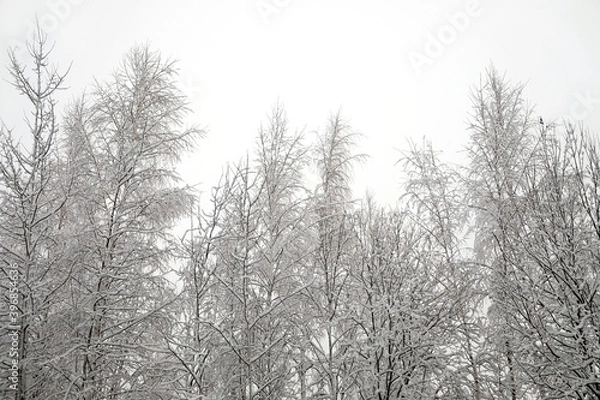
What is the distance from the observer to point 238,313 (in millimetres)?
6539

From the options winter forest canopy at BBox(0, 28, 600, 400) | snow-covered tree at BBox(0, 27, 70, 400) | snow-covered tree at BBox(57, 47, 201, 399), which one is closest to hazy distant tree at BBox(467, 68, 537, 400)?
winter forest canopy at BBox(0, 28, 600, 400)

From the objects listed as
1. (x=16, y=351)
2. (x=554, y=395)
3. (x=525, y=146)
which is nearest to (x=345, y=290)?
(x=554, y=395)

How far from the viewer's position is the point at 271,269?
21.2 feet

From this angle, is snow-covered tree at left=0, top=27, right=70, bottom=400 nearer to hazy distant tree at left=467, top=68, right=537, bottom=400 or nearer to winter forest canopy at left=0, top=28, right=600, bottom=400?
winter forest canopy at left=0, top=28, right=600, bottom=400

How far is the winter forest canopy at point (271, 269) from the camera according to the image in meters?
4.92

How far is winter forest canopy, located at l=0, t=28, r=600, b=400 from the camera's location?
194 inches

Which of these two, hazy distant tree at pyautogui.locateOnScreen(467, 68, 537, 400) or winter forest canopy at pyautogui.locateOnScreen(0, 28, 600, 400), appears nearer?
winter forest canopy at pyautogui.locateOnScreen(0, 28, 600, 400)

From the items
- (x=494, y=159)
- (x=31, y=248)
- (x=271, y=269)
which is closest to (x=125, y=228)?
(x=31, y=248)

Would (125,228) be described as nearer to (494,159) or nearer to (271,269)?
(271,269)

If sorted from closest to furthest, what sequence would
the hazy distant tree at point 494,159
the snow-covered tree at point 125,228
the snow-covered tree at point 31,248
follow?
the snow-covered tree at point 31,248, the snow-covered tree at point 125,228, the hazy distant tree at point 494,159

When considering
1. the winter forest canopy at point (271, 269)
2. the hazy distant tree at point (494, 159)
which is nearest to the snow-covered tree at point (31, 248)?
the winter forest canopy at point (271, 269)

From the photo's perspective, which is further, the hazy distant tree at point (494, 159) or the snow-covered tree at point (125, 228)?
the hazy distant tree at point (494, 159)

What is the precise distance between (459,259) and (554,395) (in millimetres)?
3311

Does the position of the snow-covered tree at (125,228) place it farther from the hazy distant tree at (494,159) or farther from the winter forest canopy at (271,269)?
the hazy distant tree at (494,159)
